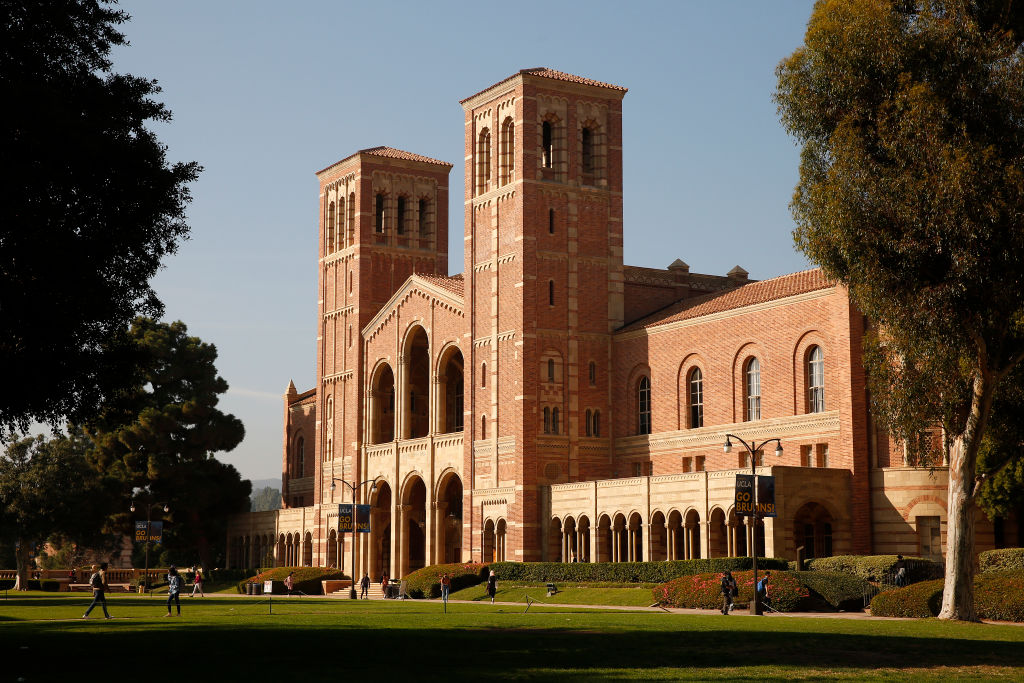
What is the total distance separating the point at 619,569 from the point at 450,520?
22997mm

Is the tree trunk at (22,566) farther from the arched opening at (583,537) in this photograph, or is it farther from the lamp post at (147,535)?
the arched opening at (583,537)

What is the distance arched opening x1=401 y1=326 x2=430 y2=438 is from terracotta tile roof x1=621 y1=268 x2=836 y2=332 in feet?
54.5

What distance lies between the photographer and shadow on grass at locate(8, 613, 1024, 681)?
22.4 m

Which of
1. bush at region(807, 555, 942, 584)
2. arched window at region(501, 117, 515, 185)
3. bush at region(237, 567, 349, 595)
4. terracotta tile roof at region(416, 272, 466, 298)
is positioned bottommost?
bush at region(237, 567, 349, 595)

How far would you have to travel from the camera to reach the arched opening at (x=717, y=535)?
54844 millimetres

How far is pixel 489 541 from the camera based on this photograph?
68.6 metres

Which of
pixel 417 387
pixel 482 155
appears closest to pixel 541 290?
pixel 482 155

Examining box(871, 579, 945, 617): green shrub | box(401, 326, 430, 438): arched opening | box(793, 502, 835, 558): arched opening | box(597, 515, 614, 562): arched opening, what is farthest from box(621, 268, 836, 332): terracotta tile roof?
box(871, 579, 945, 617): green shrub

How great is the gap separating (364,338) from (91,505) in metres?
21.6

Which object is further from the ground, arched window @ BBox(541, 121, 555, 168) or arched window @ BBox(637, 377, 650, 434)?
arched window @ BBox(541, 121, 555, 168)

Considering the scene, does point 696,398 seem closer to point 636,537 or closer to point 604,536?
point 636,537

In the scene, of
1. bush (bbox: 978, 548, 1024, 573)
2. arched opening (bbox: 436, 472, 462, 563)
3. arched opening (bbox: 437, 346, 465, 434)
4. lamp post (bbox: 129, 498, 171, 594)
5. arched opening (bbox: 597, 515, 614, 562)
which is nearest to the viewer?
bush (bbox: 978, 548, 1024, 573)

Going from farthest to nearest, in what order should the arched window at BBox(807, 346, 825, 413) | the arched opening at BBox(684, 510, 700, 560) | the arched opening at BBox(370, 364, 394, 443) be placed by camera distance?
the arched opening at BBox(370, 364, 394, 443) → the arched opening at BBox(684, 510, 700, 560) → the arched window at BBox(807, 346, 825, 413)

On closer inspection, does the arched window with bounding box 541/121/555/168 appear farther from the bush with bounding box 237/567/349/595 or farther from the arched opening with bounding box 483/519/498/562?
the bush with bounding box 237/567/349/595
